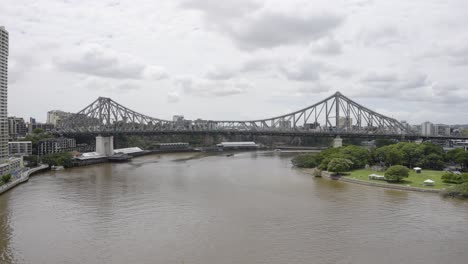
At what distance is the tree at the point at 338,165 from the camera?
22781 mm

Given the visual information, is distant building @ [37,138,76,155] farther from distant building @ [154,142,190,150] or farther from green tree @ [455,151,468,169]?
green tree @ [455,151,468,169]

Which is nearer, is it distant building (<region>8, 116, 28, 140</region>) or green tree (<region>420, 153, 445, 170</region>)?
green tree (<region>420, 153, 445, 170</region>)

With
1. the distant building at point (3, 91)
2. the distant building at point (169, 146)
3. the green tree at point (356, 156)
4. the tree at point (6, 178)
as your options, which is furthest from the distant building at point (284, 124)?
the tree at point (6, 178)

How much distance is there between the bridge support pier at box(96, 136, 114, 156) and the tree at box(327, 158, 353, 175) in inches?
967

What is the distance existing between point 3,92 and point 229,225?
20846 mm

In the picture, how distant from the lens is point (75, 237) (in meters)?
11.4

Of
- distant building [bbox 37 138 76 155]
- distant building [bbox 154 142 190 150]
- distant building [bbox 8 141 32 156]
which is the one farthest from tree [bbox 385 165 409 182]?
distant building [bbox 154 142 190 150]

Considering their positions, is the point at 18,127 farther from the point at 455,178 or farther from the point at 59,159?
the point at 455,178

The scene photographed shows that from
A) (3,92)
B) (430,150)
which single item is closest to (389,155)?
(430,150)

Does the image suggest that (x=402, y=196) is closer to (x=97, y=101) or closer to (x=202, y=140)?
(x=97, y=101)

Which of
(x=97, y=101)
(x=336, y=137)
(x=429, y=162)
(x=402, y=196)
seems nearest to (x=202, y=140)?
(x=97, y=101)

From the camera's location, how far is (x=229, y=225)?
12.4 metres

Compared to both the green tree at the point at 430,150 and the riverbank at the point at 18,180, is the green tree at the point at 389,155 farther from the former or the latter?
the riverbank at the point at 18,180

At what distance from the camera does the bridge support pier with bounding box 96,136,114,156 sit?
39.1m
